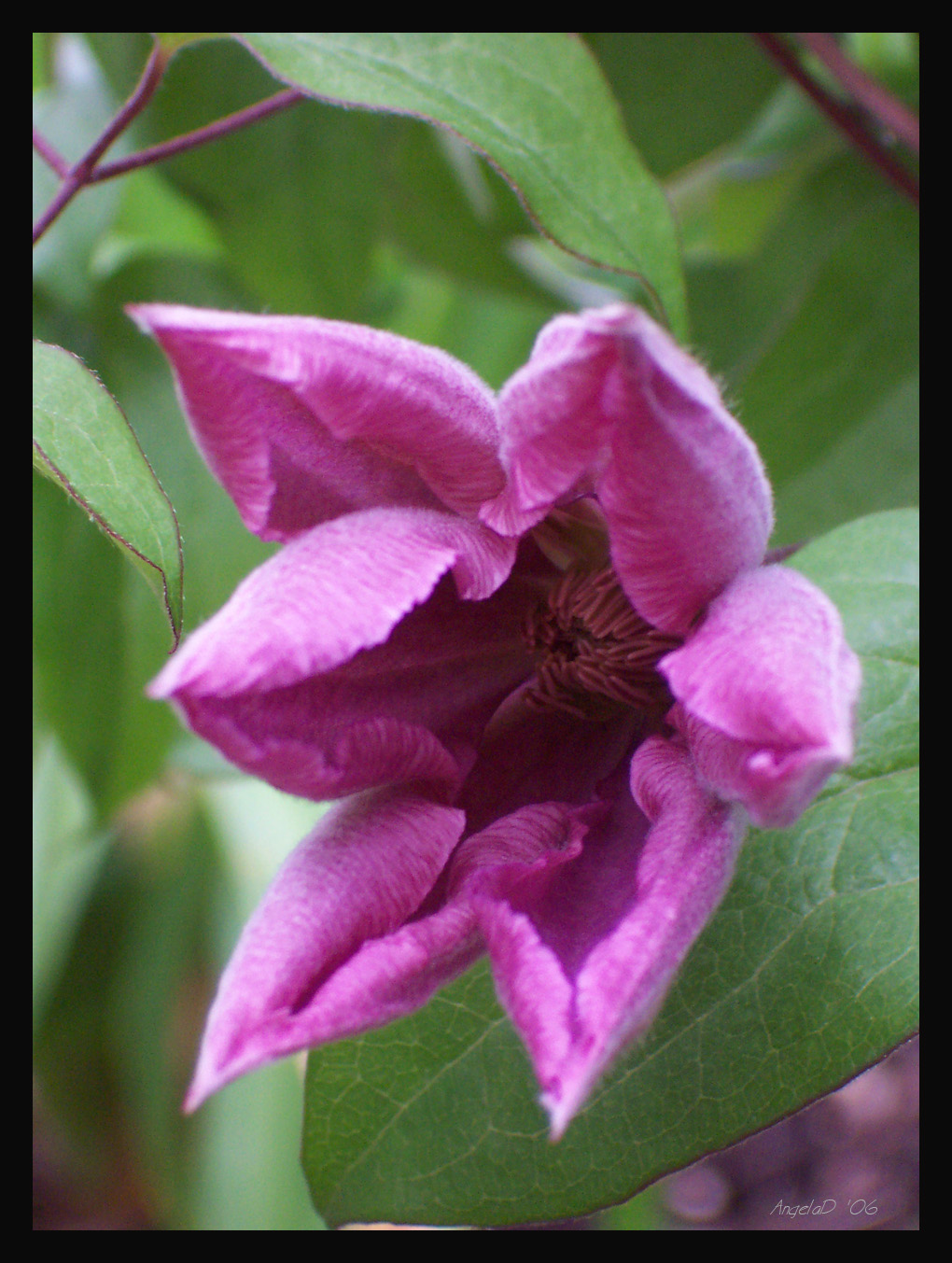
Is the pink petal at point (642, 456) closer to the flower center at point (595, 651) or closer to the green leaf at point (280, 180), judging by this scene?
the flower center at point (595, 651)

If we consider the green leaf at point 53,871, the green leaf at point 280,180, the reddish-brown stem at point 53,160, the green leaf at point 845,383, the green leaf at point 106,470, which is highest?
the reddish-brown stem at point 53,160

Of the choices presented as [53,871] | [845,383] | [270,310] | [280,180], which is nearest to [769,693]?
[270,310]

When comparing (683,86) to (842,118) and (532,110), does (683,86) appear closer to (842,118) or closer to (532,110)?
(842,118)

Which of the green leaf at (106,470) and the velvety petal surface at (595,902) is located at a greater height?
the green leaf at (106,470)

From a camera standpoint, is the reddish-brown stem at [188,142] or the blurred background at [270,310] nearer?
the reddish-brown stem at [188,142]

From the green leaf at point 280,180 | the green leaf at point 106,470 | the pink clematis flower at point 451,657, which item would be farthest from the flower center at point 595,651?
the green leaf at point 280,180

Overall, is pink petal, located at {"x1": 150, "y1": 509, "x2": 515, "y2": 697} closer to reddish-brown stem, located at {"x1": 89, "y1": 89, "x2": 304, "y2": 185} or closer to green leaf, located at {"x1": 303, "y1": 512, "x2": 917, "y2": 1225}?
green leaf, located at {"x1": 303, "y1": 512, "x2": 917, "y2": 1225}

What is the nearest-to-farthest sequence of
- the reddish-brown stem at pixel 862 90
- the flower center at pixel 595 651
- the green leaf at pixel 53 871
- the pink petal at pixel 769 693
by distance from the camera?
the pink petal at pixel 769 693
the flower center at pixel 595 651
the reddish-brown stem at pixel 862 90
the green leaf at pixel 53 871
